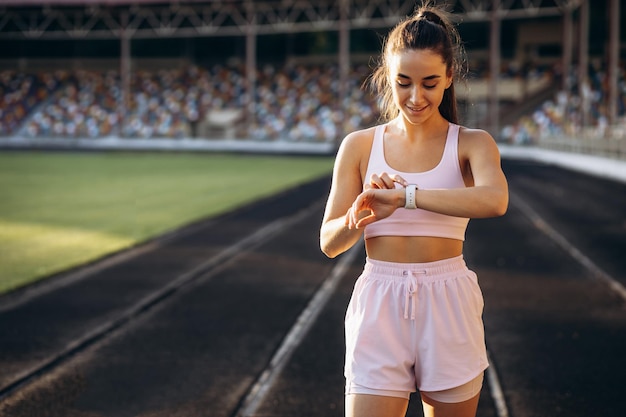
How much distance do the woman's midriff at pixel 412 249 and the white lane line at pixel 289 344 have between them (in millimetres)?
2424

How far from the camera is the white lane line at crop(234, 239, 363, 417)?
525cm

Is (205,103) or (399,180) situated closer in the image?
(399,180)

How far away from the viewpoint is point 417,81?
2.80 metres

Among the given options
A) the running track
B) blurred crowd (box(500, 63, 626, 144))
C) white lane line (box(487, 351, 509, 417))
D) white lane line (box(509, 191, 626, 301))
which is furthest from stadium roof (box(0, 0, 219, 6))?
white lane line (box(487, 351, 509, 417))

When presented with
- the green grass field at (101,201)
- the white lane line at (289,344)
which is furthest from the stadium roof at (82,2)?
the white lane line at (289,344)

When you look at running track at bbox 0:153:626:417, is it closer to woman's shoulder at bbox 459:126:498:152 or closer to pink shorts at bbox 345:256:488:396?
pink shorts at bbox 345:256:488:396

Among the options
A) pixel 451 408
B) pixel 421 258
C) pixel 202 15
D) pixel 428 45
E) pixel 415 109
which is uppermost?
pixel 202 15

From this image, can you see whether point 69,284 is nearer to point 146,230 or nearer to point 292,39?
point 146,230

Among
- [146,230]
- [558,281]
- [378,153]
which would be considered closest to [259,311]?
[558,281]

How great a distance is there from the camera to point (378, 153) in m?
2.92

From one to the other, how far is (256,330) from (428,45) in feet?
15.5

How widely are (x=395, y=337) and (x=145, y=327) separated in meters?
4.74

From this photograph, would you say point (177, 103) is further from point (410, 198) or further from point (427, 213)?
point (410, 198)

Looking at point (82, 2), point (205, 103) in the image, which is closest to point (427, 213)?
point (82, 2)
